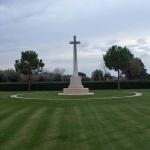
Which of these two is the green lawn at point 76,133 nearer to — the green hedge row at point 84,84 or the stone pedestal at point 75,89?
the stone pedestal at point 75,89

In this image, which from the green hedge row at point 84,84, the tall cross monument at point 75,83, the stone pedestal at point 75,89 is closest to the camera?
the stone pedestal at point 75,89

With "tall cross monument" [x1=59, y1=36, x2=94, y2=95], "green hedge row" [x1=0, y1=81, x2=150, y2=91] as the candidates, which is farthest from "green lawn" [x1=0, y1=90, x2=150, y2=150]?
"green hedge row" [x1=0, y1=81, x2=150, y2=91]

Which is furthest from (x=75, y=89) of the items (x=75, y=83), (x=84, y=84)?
(x=84, y=84)

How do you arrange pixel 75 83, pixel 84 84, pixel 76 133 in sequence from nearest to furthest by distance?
pixel 76 133 < pixel 75 83 < pixel 84 84

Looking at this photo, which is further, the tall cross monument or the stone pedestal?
the tall cross monument

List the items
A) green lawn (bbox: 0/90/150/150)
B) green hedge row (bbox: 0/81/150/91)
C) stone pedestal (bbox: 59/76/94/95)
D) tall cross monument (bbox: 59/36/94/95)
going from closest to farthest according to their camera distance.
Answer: green lawn (bbox: 0/90/150/150) → stone pedestal (bbox: 59/76/94/95) → tall cross monument (bbox: 59/36/94/95) → green hedge row (bbox: 0/81/150/91)

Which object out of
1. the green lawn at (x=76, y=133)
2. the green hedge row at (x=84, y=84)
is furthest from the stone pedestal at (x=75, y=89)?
the green lawn at (x=76, y=133)

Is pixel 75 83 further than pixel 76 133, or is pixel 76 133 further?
pixel 75 83

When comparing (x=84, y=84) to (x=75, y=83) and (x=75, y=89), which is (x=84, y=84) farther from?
(x=75, y=89)

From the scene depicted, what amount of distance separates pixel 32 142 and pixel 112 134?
2.16 meters

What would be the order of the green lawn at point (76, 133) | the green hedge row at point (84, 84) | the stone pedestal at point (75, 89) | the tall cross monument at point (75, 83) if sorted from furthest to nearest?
the green hedge row at point (84, 84)
the tall cross monument at point (75, 83)
the stone pedestal at point (75, 89)
the green lawn at point (76, 133)

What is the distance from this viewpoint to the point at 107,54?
161 ft

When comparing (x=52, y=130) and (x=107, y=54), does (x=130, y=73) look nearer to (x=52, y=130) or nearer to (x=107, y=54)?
(x=107, y=54)

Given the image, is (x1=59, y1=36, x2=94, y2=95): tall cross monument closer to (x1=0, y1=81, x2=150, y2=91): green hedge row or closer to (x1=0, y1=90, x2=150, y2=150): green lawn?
(x1=0, y1=81, x2=150, y2=91): green hedge row
